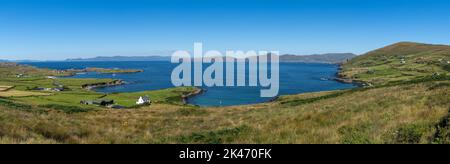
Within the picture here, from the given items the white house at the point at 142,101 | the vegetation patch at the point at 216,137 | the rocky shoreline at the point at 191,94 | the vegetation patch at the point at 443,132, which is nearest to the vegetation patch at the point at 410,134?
the vegetation patch at the point at 443,132

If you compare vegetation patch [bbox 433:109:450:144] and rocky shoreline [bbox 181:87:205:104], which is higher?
vegetation patch [bbox 433:109:450:144]

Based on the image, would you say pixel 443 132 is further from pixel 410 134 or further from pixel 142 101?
pixel 142 101

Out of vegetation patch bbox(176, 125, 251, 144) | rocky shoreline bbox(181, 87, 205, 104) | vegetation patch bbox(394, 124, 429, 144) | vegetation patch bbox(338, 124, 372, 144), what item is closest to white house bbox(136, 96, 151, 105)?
rocky shoreline bbox(181, 87, 205, 104)

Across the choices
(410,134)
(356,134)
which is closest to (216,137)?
(356,134)

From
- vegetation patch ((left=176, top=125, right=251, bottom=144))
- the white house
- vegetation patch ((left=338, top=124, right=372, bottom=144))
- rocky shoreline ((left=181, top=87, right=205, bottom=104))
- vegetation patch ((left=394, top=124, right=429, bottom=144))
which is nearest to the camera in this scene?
vegetation patch ((left=394, top=124, right=429, bottom=144))

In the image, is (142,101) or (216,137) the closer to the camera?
(216,137)

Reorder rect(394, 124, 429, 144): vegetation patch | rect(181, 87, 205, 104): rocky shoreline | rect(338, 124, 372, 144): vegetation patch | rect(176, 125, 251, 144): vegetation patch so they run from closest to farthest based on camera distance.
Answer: rect(394, 124, 429, 144): vegetation patch, rect(338, 124, 372, 144): vegetation patch, rect(176, 125, 251, 144): vegetation patch, rect(181, 87, 205, 104): rocky shoreline

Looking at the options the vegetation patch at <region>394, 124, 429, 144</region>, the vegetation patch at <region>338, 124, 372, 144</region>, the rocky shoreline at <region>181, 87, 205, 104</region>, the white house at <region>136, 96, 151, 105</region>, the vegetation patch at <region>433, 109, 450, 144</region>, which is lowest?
the rocky shoreline at <region>181, 87, 205, 104</region>

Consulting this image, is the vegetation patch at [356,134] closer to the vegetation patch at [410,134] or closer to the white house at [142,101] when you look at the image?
the vegetation patch at [410,134]

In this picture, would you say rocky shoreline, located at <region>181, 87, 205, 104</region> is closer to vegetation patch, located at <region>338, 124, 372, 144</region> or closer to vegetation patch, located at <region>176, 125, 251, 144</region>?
vegetation patch, located at <region>176, 125, 251, 144</region>

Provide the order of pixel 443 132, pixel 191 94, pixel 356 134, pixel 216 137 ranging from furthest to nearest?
pixel 191 94, pixel 216 137, pixel 356 134, pixel 443 132
